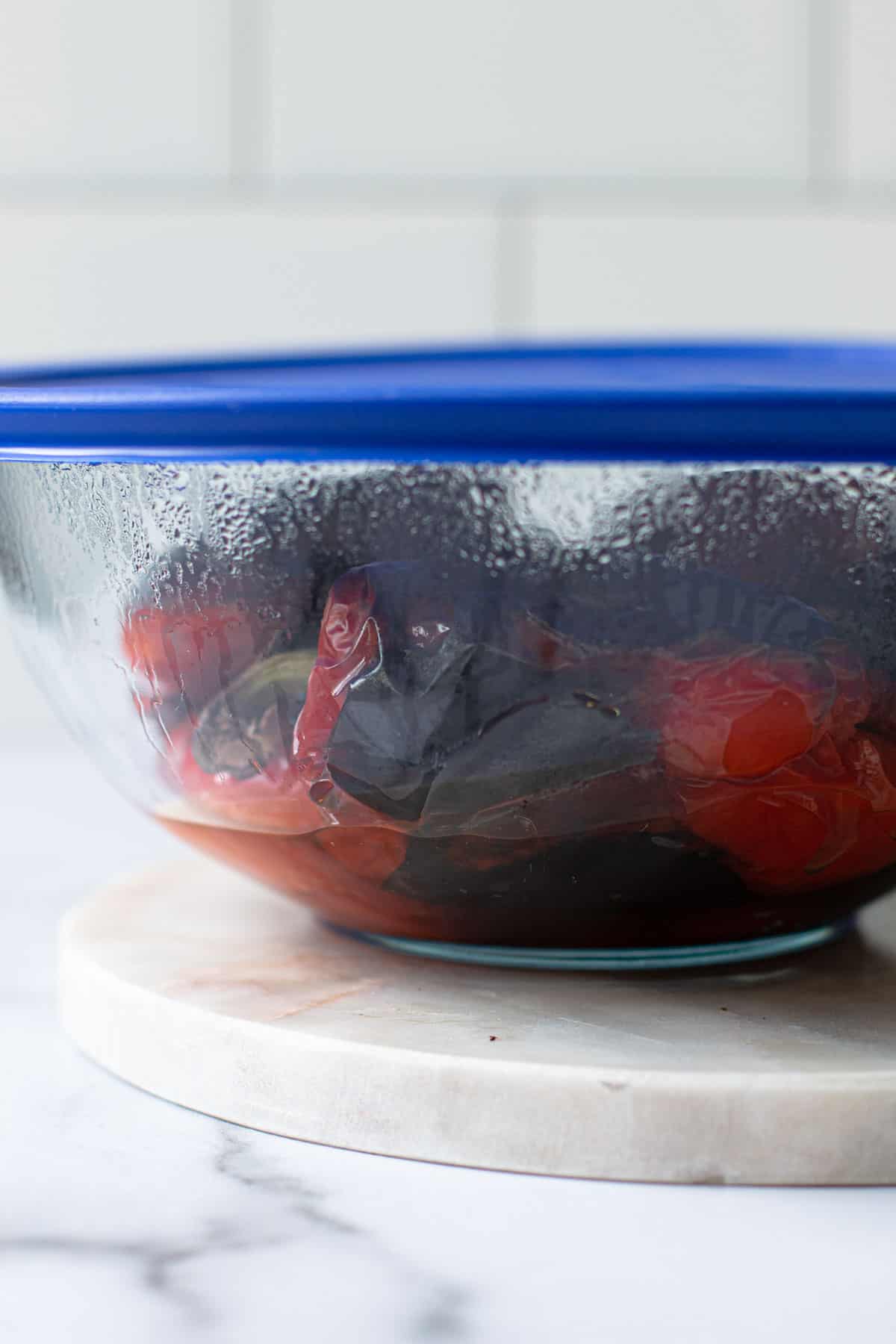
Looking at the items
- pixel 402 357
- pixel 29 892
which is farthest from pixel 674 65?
pixel 29 892

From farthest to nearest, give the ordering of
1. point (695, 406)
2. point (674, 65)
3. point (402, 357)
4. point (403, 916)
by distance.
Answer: point (674, 65) → point (402, 357) → point (403, 916) → point (695, 406)

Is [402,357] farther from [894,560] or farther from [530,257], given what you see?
[530,257]

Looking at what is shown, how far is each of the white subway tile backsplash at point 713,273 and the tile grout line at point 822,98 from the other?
0.03m

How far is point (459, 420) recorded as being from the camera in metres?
0.24

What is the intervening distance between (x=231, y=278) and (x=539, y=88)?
0.96ft

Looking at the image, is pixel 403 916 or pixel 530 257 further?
pixel 530 257

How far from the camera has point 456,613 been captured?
0.30m

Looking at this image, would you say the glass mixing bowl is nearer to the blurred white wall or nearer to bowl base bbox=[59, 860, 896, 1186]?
bowl base bbox=[59, 860, 896, 1186]

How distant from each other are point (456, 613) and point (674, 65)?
93 centimetres

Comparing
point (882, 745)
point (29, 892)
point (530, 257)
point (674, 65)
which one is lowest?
point (29, 892)

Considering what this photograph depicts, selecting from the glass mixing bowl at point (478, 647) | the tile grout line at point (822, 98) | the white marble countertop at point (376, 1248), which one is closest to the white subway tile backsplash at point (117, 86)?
the tile grout line at point (822, 98)

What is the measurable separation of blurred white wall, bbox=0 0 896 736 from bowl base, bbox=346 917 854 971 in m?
0.82

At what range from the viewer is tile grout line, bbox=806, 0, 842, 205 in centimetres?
108

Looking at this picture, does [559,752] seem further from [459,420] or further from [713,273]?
[713,273]
